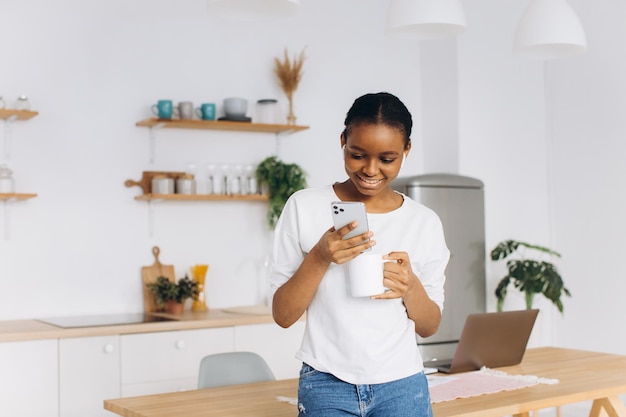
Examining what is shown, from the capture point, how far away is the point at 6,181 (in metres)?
4.12

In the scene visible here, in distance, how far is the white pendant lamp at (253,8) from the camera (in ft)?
8.83

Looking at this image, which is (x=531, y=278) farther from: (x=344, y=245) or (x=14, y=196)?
(x=344, y=245)

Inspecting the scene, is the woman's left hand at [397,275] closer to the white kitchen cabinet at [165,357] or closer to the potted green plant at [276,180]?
the white kitchen cabinet at [165,357]

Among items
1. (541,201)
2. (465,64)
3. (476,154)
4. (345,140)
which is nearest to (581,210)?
(541,201)

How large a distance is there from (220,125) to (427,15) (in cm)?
193

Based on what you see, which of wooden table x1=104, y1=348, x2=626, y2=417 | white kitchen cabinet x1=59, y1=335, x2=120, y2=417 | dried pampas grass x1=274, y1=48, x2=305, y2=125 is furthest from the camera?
dried pampas grass x1=274, y1=48, x2=305, y2=125

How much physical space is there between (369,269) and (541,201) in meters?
4.33

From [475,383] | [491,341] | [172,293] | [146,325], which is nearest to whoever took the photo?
[475,383]

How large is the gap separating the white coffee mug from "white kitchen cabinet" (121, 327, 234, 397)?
8.26ft

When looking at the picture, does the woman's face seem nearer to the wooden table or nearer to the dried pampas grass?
the wooden table

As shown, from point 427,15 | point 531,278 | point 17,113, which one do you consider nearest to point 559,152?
point 531,278

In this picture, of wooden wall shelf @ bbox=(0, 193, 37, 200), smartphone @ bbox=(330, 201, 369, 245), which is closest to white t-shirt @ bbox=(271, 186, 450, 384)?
smartphone @ bbox=(330, 201, 369, 245)

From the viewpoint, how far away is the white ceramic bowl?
4.66m

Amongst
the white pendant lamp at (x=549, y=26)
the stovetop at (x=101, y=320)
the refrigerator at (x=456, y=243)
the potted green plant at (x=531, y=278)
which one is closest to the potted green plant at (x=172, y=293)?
the stovetop at (x=101, y=320)
